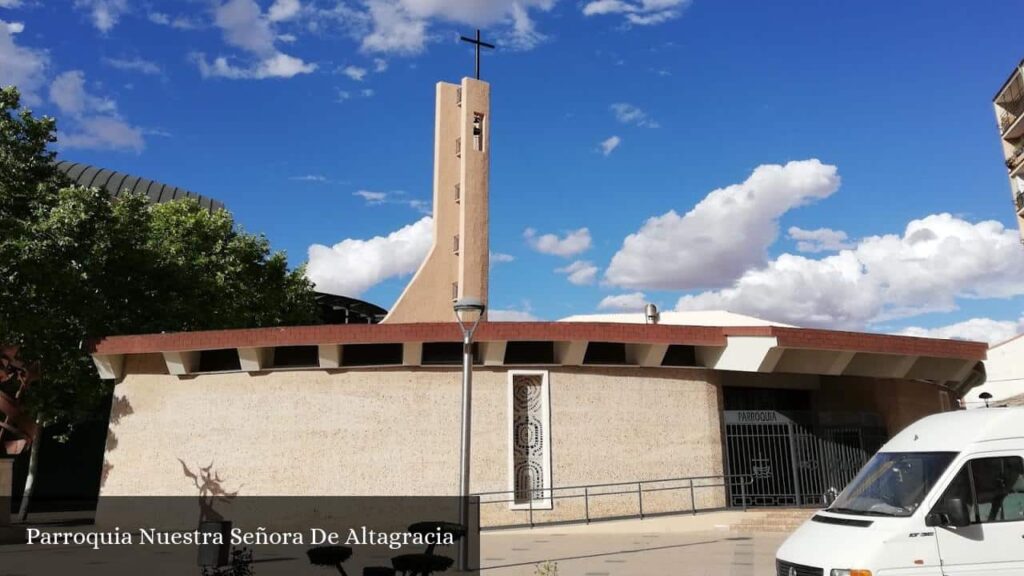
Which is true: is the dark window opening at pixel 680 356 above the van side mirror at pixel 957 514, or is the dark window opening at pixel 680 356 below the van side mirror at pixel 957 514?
above

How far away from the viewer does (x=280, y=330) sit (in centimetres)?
1719

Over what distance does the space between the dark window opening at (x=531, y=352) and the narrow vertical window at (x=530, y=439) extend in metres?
0.35

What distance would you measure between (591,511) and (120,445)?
1201 cm

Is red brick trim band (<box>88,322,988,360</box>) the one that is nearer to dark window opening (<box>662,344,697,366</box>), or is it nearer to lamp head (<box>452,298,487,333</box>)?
dark window opening (<box>662,344,697,366</box>)

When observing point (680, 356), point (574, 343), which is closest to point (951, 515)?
point (574, 343)

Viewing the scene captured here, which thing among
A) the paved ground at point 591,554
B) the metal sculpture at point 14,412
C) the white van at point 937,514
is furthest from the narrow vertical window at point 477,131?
the white van at point 937,514

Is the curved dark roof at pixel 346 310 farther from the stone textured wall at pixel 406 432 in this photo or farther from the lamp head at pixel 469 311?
the lamp head at pixel 469 311

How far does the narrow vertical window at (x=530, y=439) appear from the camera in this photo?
16.5m

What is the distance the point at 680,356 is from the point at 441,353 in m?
6.00

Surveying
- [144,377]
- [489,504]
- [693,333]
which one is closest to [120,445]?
[144,377]

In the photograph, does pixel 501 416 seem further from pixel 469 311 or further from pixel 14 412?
pixel 14 412

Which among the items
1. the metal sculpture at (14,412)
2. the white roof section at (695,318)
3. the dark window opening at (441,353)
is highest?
the white roof section at (695,318)

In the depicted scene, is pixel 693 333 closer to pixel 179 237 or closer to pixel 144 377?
pixel 144 377

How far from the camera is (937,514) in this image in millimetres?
6641
